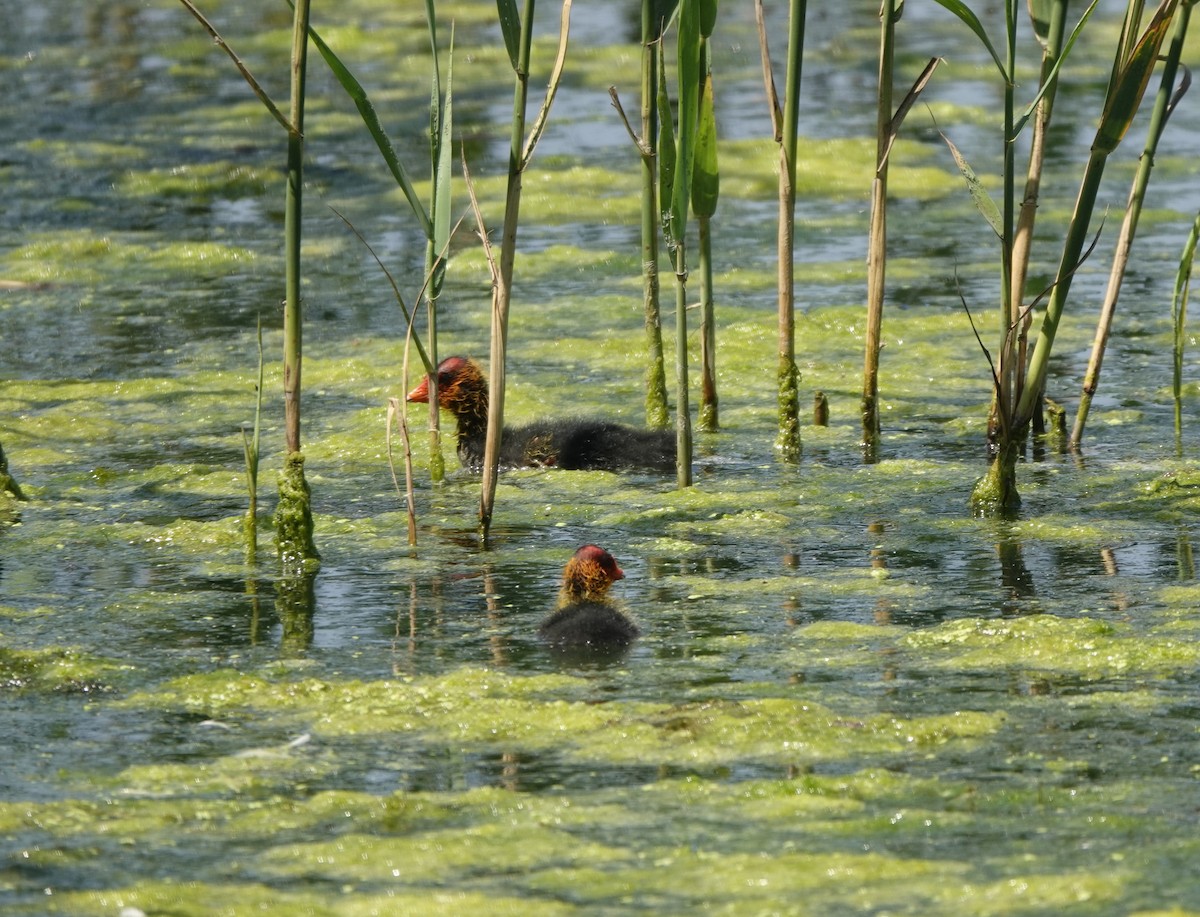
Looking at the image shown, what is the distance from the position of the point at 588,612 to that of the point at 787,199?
80.2 inches

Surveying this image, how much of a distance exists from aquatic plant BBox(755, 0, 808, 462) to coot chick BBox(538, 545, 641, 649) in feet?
5.17

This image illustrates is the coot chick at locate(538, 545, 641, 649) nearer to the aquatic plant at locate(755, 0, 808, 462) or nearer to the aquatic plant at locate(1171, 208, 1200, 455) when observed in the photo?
the aquatic plant at locate(755, 0, 808, 462)

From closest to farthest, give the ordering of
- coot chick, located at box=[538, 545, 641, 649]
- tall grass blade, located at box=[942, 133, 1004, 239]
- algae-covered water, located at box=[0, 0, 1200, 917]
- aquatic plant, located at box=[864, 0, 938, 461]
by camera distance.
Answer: algae-covered water, located at box=[0, 0, 1200, 917]
coot chick, located at box=[538, 545, 641, 649]
tall grass blade, located at box=[942, 133, 1004, 239]
aquatic plant, located at box=[864, 0, 938, 461]

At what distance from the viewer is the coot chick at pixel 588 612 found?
4.35 meters

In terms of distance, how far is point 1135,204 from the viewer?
5809 millimetres

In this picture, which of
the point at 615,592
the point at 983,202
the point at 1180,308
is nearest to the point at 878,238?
the point at 983,202

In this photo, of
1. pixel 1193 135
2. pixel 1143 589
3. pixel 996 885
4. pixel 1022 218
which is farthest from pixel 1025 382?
pixel 1193 135

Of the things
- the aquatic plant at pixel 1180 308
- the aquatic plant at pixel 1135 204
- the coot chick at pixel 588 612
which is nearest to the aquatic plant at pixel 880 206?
the aquatic plant at pixel 1135 204

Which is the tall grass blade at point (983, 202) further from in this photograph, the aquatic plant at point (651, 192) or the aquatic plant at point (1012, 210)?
the aquatic plant at point (651, 192)

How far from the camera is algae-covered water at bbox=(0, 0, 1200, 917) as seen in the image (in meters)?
3.30

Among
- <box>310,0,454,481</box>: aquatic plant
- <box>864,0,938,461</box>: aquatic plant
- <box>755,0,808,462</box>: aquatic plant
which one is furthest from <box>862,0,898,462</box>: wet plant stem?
<box>310,0,454,481</box>: aquatic plant

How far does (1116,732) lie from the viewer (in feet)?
12.4

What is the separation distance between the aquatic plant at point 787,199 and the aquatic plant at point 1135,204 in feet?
3.13

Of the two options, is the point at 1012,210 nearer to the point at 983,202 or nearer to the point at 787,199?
the point at 983,202
